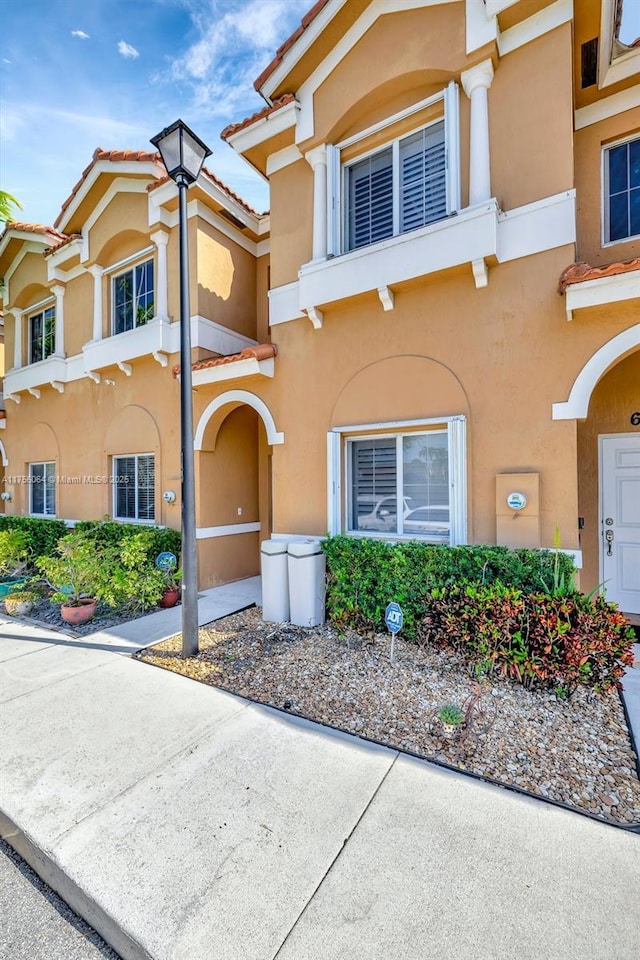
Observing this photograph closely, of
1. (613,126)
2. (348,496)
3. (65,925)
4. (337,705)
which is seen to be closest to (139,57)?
(613,126)

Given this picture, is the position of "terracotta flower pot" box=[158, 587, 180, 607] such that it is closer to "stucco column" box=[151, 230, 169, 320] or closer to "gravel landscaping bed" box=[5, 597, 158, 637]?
"gravel landscaping bed" box=[5, 597, 158, 637]

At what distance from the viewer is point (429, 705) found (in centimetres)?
442

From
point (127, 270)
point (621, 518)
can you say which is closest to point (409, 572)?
point (621, 518)

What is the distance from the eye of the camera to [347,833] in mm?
2863

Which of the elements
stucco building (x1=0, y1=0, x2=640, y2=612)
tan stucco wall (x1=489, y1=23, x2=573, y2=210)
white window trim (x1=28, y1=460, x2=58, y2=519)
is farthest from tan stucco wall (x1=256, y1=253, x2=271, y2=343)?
white window trim (x1=28, y1=460, x2=58, y2=519)

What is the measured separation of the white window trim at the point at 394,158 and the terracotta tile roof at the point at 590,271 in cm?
186

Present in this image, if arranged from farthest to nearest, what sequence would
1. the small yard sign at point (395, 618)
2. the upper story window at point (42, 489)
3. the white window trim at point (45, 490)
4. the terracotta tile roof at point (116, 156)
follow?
the upper story window at point (42, 489) → the white window trim at point (45, 490) → the terracotta tile roof at point (116, 156) → the small yard sign at point (395, 618)

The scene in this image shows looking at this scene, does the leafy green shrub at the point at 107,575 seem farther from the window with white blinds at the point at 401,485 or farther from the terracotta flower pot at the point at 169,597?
the window with white blinds at the point at 401,485

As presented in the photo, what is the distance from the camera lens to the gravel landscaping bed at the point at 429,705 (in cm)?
343

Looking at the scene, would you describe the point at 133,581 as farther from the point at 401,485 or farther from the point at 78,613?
the point at 401,485

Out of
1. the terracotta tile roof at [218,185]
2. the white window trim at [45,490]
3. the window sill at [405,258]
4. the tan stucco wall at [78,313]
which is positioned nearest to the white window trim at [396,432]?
the window sill at [405,258]

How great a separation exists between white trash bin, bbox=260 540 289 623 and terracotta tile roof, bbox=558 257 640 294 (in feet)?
17.0

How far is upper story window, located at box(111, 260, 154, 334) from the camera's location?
34.0ft

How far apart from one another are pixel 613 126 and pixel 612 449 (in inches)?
186
